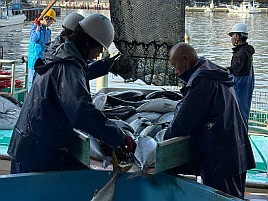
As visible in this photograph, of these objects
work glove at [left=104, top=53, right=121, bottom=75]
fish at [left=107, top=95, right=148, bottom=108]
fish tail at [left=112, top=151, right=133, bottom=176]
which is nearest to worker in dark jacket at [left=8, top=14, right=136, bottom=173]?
fish tail at [left=112, top=151, right=133, bottom=176]

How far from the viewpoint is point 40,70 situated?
3.81m

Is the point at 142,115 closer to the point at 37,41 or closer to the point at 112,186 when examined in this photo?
the point at 112,186

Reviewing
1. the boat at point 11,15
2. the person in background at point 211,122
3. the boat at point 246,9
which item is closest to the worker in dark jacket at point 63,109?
the person in background at point 211,122

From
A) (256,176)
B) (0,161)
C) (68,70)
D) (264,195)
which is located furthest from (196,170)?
(0,161)

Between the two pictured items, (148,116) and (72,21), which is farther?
(72,21)

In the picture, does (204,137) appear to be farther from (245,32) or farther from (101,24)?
(245,32)

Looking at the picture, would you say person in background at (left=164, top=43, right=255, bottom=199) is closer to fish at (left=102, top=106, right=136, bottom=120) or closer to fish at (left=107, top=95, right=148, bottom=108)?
fish at (left=102, top=106, right=136, bottom=120)

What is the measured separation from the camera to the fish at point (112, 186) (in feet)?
11.6

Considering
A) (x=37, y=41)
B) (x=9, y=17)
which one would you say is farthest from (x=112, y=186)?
(x=9, y=17)

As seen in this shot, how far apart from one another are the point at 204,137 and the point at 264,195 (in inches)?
72.2

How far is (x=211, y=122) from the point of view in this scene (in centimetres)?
371

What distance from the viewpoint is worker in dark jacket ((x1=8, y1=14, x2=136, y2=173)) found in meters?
3.62

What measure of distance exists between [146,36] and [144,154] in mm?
1759

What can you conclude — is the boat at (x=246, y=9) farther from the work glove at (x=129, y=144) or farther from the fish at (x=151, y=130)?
the work glove at (x=129, y=144)
